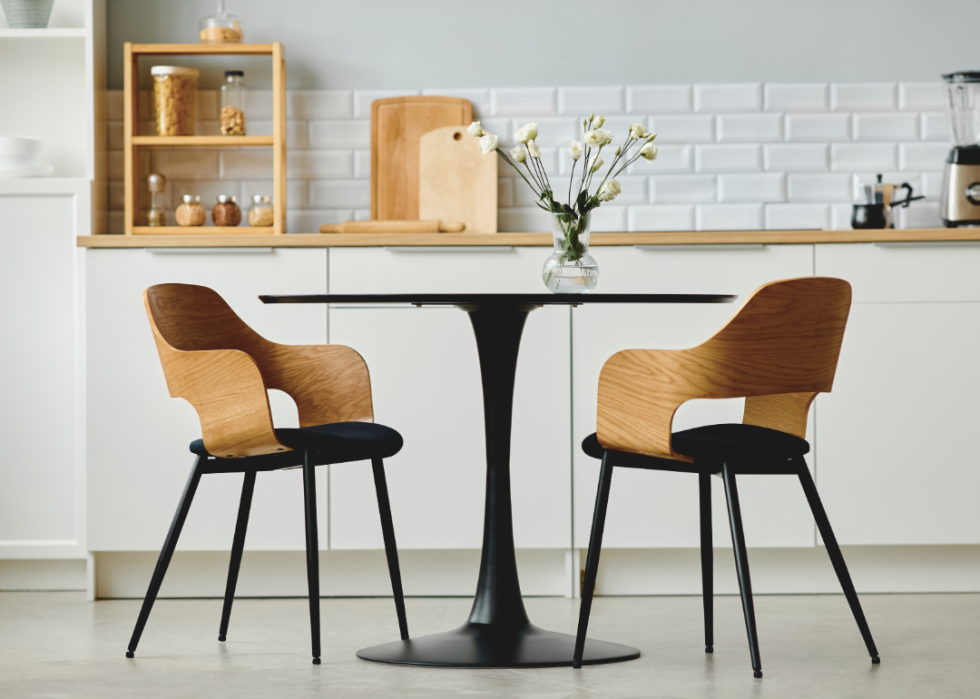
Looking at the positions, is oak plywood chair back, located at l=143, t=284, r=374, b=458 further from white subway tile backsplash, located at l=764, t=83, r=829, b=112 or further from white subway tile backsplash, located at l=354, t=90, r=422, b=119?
white subway tile backsplash, located at l=764, t=83, r=829, b=112

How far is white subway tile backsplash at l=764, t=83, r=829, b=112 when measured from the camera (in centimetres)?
365

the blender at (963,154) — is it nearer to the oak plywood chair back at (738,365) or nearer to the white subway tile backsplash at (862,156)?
the white subway tile backsplash at (862,156)

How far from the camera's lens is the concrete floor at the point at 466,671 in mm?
2178

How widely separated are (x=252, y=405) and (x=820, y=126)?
2.29 meters

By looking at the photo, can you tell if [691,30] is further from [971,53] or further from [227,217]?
[227,217]

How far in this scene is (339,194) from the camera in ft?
12.1


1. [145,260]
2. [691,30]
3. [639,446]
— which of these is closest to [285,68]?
[145,260]

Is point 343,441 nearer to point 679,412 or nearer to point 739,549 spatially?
point 739,549

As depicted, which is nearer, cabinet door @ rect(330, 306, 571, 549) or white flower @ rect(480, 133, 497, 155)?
white flower @ rect(480, 133, 497, 155)

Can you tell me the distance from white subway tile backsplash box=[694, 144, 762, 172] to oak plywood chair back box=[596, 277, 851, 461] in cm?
150

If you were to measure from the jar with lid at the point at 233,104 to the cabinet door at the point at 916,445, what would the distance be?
6.61 feet

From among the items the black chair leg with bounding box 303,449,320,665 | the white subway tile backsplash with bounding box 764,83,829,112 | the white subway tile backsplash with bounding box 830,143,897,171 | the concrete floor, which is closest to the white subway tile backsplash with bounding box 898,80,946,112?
the white subway tile backsplash with bounding box 830,143,897,171

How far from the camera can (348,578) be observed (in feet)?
10.5

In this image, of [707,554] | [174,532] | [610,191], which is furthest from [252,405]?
[707,554]
